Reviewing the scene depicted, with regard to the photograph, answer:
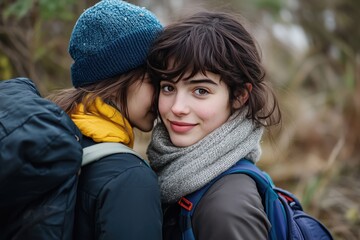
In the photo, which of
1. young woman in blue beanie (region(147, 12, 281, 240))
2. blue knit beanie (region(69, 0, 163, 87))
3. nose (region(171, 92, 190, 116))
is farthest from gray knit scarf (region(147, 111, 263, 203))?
blue knit beanie (region(69, 0, 163, 87))

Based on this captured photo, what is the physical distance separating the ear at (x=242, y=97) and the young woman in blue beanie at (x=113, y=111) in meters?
0.35

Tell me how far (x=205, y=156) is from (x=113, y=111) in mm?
394

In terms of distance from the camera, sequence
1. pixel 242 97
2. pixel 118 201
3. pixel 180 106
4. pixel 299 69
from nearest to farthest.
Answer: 1. pixel 118 201
2. pixel 180 106
3. pixel 242 97
4. pixel 299 69

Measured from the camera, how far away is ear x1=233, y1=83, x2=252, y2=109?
200 cm

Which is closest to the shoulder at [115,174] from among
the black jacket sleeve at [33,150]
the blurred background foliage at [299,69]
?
the black jacket sleeve at [33,150]

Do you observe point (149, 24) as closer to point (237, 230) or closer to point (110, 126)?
point (110, 126)

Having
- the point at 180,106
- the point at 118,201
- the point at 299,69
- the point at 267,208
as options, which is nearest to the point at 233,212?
the point at 267,208

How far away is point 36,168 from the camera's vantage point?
146cm

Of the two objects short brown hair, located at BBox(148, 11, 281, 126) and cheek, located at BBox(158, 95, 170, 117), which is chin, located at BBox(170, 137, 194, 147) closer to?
cheek, located at BBox(158, 95, 170, 117)

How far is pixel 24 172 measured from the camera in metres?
1.43

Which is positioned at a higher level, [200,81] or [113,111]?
[200,81]

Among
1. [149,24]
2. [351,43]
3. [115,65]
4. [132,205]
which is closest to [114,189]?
[132,205]

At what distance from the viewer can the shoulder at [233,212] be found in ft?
5.24

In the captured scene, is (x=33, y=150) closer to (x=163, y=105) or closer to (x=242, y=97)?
(x=163, y=105)
